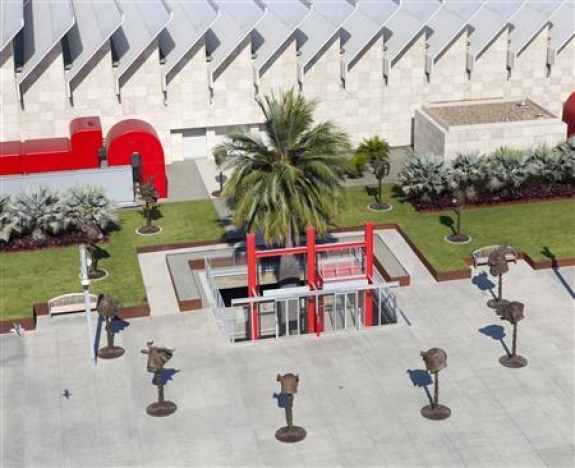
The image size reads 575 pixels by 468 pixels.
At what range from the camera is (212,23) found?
5750 cm

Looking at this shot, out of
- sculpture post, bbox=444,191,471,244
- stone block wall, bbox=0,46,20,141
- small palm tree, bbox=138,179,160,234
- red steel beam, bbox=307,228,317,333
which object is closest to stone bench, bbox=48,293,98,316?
small palm tree, bbox=138,179,160,234

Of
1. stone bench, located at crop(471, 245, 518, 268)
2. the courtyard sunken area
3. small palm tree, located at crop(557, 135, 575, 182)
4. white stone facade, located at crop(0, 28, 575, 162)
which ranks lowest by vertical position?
stone bench, located at crop(471, 245, 518, 268)

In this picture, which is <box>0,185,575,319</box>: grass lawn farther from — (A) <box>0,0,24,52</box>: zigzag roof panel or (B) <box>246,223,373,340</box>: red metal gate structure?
(A) <box>0,0,24,52</box>: zigzag roof panel

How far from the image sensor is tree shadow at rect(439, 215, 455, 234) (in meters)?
50.1

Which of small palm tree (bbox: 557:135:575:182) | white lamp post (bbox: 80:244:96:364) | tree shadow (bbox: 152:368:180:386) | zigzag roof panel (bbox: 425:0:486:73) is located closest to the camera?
white lamp post (bbox: 80:244:96:364)

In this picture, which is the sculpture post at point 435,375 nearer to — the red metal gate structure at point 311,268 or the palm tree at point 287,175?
the red metal gate structure at point 311,268

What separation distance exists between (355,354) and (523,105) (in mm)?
25645

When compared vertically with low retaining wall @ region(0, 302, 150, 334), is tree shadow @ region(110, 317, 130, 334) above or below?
below

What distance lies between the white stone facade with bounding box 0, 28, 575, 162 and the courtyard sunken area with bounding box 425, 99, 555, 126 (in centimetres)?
176

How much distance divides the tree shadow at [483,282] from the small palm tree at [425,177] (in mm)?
7283

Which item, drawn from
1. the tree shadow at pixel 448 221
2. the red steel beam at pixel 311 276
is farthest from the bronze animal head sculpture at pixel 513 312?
the tree shadow at pixel 448 221

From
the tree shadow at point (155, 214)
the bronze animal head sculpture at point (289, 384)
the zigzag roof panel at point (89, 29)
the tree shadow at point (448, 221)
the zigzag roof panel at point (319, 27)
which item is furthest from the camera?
the zigzag roof panel at point (319, 27)

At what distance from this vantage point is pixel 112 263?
47062 millimetres

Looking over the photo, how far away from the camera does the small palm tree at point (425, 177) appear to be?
170 ft
